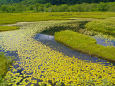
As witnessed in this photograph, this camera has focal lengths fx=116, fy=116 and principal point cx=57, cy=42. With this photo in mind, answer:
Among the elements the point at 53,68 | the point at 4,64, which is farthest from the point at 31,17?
the point at 53,68

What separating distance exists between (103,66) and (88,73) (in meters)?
3.62

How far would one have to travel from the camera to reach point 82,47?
2566 cm

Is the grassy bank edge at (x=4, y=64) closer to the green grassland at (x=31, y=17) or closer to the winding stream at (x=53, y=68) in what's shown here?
the winding stream at (x=53, y=68)

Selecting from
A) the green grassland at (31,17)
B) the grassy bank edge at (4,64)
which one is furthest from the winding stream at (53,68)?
the green grassland at (31,17)

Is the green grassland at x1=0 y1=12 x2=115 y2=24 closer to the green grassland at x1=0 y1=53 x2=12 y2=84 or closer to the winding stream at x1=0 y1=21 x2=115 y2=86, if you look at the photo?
the green grassland at x1=0 y1=53 x2=12 y2=84

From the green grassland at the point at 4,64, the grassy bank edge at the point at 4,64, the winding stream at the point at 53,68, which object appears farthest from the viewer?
the green grassland at the point at 4,64

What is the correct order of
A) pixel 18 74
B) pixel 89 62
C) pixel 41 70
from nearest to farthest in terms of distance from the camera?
1. pixel 18 74
2. pixel 41 70
3. pixel 89 62

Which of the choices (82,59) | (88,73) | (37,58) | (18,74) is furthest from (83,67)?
(18,74)

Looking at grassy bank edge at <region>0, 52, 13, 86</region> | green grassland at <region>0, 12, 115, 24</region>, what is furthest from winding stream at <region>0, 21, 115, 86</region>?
green grassland at <region>0, 12, 115, 24</region>

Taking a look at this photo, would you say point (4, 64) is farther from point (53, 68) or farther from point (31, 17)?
point (31, 17)

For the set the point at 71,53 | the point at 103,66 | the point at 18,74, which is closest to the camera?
the point at 18,74

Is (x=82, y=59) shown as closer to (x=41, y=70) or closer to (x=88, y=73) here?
(x=88, y=73)

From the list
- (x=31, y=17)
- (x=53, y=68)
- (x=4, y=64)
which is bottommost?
(x=53, y=68)

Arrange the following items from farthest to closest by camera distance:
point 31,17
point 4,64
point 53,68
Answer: point 31,17
point 4,64
point 53,68
